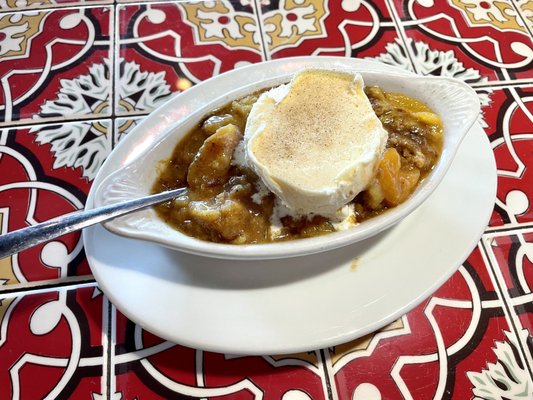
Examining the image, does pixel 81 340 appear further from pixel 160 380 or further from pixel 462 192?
pixel 462 192

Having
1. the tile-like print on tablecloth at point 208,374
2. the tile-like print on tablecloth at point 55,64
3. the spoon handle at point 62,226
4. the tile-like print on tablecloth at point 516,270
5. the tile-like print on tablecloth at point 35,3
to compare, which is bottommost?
the tile-like print on tablecloth at point 208,374

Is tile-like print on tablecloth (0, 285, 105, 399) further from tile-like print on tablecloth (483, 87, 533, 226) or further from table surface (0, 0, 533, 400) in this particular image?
tile-like print on tablecloth (483, 87, 533, 226)

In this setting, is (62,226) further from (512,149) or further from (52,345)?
(512,149)

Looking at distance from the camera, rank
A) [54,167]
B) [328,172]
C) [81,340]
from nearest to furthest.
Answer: [328,172]
[81,340]
[54,167]

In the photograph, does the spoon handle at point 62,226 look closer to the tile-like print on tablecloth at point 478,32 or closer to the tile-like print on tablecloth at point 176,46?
the tile-like print on tablecloth at point 176,46

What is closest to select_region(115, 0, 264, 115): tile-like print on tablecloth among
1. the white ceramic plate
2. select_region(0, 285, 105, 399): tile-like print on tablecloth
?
the white ceramic plate

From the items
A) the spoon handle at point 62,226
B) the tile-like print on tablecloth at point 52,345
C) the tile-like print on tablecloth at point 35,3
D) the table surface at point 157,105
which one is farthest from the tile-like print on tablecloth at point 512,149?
the tile-like print on tablecloth at point 35,3

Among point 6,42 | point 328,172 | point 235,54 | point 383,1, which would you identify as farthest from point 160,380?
point 383,1

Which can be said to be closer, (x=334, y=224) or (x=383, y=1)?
(x=334, y=224)
